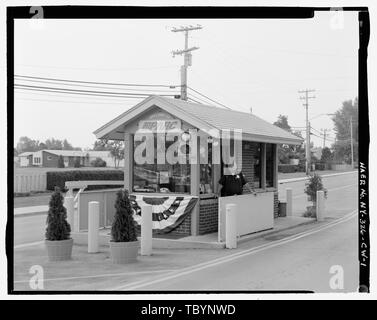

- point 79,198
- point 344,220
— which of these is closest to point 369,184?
point 79,198

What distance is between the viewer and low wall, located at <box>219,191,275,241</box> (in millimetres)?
9898

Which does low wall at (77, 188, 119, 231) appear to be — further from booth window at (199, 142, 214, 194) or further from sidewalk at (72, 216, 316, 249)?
booth window at (199, 142, 214, 194)

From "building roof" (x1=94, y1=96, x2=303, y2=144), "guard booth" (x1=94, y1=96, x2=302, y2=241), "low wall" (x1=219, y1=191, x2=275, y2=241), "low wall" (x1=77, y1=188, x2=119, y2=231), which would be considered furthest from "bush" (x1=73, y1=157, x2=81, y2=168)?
"low wall" (x1=219, y1=191, x2=275, y2=241)

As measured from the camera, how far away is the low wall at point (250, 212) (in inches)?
390

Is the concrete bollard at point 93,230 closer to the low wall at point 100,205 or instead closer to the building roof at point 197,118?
the low wall at point 100,205

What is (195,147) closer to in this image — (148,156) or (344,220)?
(148,156)

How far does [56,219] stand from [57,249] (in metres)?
0.52

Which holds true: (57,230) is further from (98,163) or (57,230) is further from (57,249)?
(98,163)

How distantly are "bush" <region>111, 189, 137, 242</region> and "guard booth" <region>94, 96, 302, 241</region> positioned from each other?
2.36m

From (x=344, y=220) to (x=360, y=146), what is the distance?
10933 mm

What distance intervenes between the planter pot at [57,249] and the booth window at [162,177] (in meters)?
2.99

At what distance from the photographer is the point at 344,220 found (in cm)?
1440

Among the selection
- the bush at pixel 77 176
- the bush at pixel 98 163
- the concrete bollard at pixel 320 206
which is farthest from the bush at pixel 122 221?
the bush at pixel 98 163

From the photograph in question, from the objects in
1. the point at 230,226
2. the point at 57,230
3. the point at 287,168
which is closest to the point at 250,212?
the point at 230,226
